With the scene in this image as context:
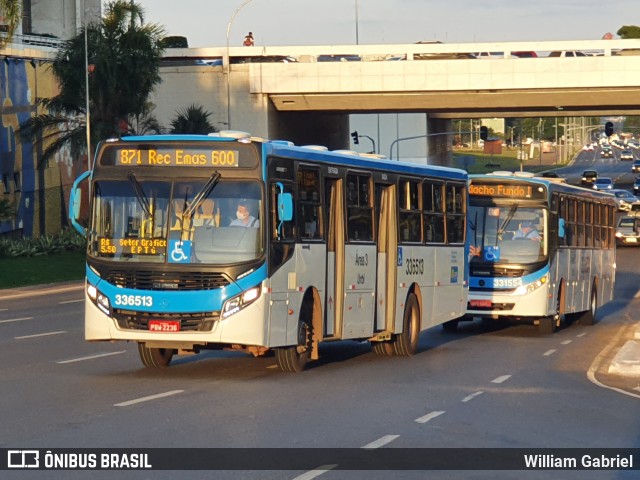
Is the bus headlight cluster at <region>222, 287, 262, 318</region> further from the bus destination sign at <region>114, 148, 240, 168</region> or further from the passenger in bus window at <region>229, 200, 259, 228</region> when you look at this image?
the bus destination sign at <region>114, 148, 240, 168</region>

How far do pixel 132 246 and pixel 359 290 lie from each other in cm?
393

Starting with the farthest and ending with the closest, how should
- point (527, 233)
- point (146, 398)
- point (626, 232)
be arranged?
point (626, 232) → point (527, 233) → point (146, 398)

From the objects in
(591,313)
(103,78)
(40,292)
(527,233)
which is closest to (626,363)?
(527,233)

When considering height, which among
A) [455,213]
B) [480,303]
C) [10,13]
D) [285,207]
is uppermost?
[10,13]

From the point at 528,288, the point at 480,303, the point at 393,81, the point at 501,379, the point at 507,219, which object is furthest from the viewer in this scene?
the point at 393,81

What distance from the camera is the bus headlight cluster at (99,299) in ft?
51.5

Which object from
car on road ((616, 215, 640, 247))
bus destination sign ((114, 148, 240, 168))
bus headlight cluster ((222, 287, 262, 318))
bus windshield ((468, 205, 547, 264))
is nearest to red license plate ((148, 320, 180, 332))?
bus headlight cluster ((222, 287, 262, 318))

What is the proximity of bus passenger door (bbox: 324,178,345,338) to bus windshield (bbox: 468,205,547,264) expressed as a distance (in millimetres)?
8128

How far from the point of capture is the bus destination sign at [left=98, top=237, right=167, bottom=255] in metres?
15.5

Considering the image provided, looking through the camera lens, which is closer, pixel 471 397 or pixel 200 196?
pixel 471 397

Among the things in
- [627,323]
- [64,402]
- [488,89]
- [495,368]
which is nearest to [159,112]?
[488,89]

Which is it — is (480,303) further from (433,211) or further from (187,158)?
(187,158)

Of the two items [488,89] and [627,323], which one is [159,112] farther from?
[627,323]
